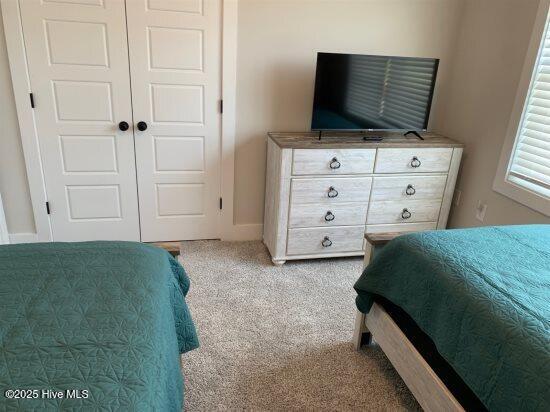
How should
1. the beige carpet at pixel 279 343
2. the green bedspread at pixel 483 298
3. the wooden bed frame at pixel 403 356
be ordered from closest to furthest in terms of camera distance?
the green bedspread at pixel 483 298, the wooden bed frame at pixel 403 356, the beige carpet at pixel 279 343

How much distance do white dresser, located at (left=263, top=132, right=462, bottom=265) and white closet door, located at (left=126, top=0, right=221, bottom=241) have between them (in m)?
0.51

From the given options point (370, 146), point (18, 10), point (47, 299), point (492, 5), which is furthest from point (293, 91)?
point (47, 299)

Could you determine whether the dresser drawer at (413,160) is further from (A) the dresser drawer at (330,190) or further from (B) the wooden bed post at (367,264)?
(B) the wooden bed post at (367,264)

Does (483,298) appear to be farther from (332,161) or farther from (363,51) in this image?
(363,51)

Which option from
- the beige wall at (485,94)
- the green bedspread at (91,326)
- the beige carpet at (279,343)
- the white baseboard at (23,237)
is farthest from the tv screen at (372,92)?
the white baseboard at (23,237)

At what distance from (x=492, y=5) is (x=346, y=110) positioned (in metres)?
1.27

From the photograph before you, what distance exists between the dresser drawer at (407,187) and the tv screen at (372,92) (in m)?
0.40

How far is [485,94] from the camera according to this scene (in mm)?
3014

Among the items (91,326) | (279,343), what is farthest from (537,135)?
(91,326)

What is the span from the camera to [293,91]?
314 cm

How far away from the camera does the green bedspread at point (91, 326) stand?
979mm

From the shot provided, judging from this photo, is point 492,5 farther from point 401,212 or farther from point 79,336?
point 79,336

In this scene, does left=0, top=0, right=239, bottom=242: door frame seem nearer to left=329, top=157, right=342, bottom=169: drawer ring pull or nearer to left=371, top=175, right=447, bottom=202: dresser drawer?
left=329, top=157, right=342, bottom=169: drawer ring pull

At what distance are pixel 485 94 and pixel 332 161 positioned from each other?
49.3 inches
